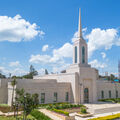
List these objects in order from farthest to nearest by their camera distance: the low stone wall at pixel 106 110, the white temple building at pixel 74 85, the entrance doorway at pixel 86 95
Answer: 1. the entrance doorway at pixel 86 95
2. the white temple building at pixel 74 85
3. the low stone wall at pixel 106 110

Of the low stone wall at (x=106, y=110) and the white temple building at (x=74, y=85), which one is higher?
the white temple building at (x=74, y=85)

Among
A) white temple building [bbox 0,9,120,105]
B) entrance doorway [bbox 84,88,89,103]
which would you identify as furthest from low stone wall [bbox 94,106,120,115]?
entrance doorway [bbox 84,88,89,103]

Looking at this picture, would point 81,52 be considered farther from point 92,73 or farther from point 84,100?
point 84,100

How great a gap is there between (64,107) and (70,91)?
6207mm

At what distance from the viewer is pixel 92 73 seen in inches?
1150

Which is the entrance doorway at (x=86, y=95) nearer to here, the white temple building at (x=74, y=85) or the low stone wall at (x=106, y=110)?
the white temple building at (x=74, y=85)

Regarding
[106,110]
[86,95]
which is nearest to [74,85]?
[86,95]

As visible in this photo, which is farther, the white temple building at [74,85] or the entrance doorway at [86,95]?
the entrance doorway at [86,95]

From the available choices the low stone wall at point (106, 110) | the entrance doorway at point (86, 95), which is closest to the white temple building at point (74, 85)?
the entrance doorway at point (86, 95)

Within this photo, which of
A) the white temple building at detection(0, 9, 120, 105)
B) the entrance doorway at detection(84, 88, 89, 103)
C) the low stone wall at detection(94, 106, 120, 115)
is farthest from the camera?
the entrance doorway at detection(84, 88, 89, 103)

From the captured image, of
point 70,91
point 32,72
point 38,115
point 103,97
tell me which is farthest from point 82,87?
point 32,72

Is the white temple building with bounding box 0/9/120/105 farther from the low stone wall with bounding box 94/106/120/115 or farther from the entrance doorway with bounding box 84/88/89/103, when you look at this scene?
the low stone wall with bounding box 94/106/120/115

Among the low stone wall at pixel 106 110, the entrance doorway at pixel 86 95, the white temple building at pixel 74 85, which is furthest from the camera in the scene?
the entrance doorway at pixel 86 95

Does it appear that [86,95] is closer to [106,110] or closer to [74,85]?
[74,85]
